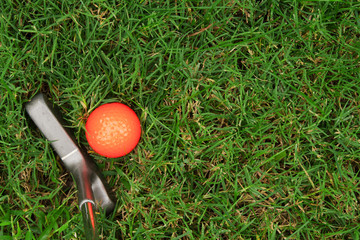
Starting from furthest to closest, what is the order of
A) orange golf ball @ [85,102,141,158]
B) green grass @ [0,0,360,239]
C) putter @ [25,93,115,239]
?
1. green grass @ [0,0,360,239]
2. putter @ [25,93,115,239]
3. orange golf ball @ [85,102,141,158]

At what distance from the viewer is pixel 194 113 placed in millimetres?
2713

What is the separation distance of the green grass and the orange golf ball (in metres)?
0.19

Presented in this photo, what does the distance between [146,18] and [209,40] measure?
1.52 feet

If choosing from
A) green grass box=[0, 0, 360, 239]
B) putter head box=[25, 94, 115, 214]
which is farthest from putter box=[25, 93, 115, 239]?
green grass box=[0, 0, 360, 239]

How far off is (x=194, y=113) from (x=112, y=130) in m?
0.63

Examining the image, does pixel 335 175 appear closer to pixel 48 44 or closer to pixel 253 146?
pixel 253 146

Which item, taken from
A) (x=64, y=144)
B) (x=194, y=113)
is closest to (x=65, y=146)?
(x=64, y=144)

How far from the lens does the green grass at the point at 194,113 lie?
8.65 ft

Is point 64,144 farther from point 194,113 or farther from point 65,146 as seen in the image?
point 194,113

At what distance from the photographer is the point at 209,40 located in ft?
9.00

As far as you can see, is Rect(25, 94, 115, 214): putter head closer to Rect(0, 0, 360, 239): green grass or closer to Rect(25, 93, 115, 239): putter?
A: Rect(25, 93, 115, 239): putter

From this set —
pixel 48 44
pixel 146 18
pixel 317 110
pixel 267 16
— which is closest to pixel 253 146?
pixel 317 110

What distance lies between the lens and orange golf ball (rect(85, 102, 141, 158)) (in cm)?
238

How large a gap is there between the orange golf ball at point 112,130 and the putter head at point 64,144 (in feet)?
0.44
